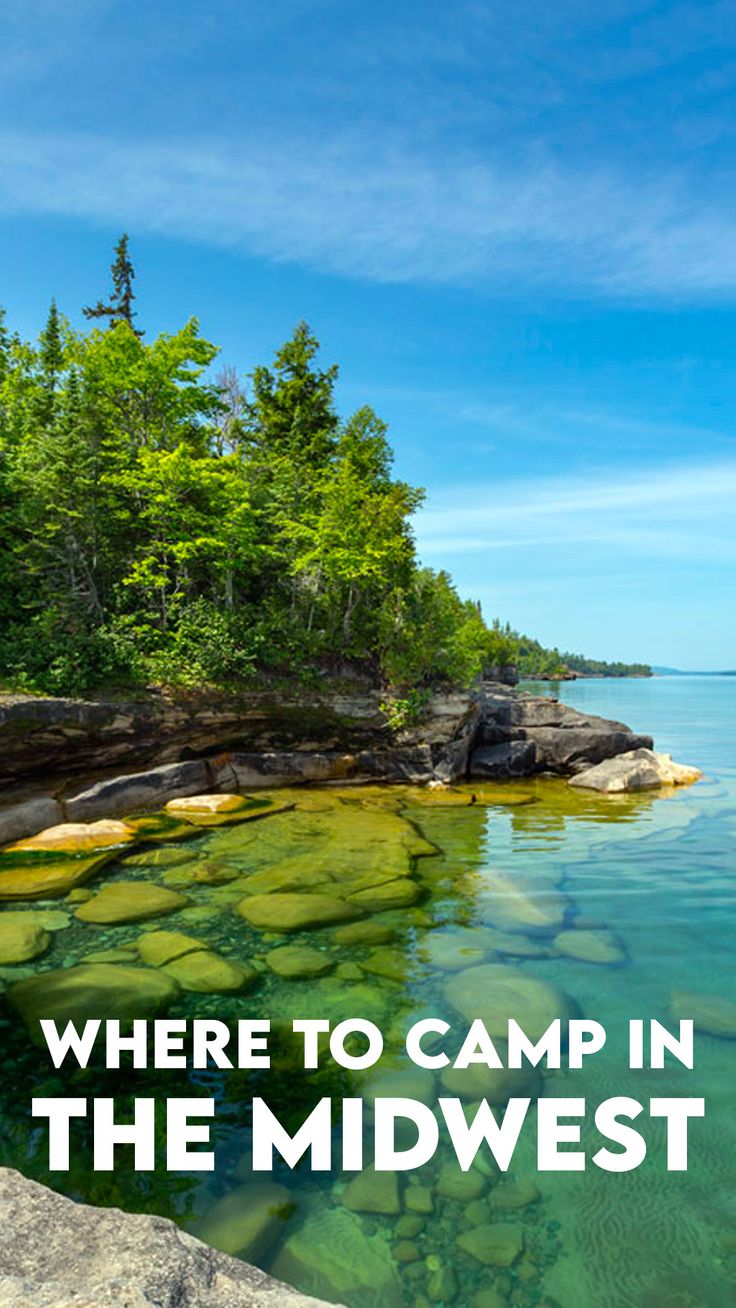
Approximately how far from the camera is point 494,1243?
15.8 feet

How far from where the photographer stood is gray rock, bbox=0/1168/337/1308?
9.69 feet

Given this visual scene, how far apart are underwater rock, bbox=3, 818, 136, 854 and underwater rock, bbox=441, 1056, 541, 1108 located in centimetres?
1069

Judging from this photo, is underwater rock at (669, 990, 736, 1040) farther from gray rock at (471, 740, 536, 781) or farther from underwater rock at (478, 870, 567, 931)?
gray rock at (471, 740, 536, 781)

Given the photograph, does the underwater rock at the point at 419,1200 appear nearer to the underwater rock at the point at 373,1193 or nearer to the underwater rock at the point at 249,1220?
the underwater rock at the point at 373,1193

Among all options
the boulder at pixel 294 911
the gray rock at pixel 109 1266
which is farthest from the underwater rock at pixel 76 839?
the gray rock at pixel 109 1266

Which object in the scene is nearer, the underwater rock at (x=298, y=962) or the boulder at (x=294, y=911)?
the underwater rock at (x=298, y=962)

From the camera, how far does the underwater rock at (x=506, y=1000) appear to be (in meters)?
7.67

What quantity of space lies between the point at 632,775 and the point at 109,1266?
2383 centimetres

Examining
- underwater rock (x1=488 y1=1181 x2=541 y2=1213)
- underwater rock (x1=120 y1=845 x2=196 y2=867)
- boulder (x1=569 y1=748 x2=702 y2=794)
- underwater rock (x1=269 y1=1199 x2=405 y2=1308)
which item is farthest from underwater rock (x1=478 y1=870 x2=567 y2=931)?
boulder (x1=569 y1=748 x2=702 y2=794)

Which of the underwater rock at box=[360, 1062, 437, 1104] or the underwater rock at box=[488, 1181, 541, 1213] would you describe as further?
the underwater rock at box=[360, 1062, 437, 1104]

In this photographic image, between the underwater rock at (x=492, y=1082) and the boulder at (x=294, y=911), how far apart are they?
4158 mm

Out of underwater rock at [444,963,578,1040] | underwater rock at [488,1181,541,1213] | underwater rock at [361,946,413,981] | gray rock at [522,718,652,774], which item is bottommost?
underwater rock at [361,946,413,981]

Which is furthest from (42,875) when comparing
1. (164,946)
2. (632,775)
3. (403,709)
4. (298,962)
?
(632,775)

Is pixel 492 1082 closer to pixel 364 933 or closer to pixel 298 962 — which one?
pixel 298 962
